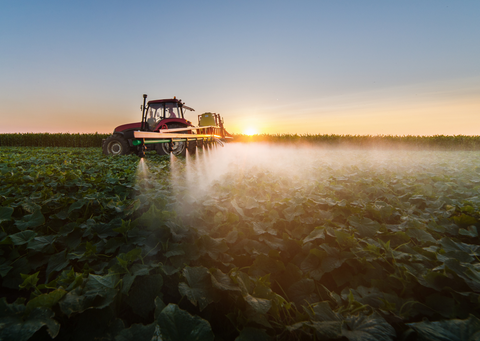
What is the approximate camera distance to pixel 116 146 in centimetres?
1152

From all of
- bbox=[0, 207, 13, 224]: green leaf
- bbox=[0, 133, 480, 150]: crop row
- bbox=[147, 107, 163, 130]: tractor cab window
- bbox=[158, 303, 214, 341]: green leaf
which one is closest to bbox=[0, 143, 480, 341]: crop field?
bbox=[158, 303, 214, 341]: green leaf

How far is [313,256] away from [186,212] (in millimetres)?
1295

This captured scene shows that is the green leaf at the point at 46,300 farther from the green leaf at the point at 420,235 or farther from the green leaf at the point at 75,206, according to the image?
the green leaf at the point at 420,235

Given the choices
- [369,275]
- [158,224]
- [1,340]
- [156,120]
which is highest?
[156,120]

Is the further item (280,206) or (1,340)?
(280,206)

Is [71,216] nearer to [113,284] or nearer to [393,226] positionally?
[113,284]

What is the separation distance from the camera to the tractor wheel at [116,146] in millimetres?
11047

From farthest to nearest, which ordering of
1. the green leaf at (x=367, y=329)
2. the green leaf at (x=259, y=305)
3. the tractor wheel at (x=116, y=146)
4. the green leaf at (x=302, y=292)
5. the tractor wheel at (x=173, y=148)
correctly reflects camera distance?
the tractor wheel at (x=173, y=148), the tractor wheel at (x=116, y=146), the green leaf at (x=302, y=292), the green leaf at (x=259, y=305), the green leaf at (x=367, y=329)

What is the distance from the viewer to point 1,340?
816mm

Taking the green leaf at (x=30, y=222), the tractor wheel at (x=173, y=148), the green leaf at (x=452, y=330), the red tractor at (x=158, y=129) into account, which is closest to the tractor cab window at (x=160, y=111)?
the red tractor at (x=158, y=129)

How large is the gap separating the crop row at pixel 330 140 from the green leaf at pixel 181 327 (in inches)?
1131

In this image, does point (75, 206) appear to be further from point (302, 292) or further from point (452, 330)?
point (452, 330)

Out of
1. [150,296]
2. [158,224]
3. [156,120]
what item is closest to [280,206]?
[158,224]

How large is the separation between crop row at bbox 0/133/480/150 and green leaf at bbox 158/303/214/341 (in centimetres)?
2872
